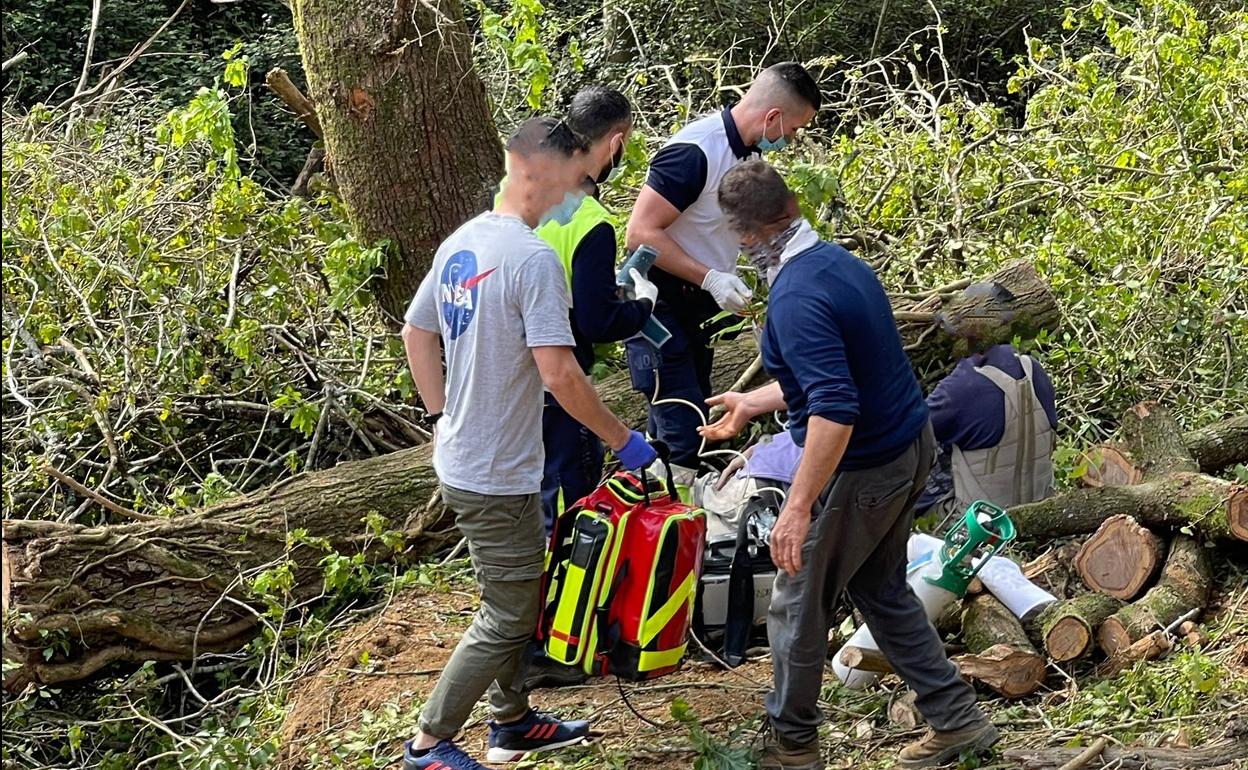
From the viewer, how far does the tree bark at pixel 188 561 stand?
4500 millimetres

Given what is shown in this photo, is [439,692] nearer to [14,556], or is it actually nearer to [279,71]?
[14,556]

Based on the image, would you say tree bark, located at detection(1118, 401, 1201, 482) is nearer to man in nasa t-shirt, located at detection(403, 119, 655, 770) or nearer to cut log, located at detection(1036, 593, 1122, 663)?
cut log, located at detection(1036, 593, 1122, 663)

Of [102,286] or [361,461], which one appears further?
[102,286]

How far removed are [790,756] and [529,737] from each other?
2.67ft

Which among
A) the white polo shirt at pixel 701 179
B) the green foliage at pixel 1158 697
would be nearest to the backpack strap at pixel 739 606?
the green foliage at pixel 1158 697

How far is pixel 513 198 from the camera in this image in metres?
3.47

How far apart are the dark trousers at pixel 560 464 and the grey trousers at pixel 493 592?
2.36 ft

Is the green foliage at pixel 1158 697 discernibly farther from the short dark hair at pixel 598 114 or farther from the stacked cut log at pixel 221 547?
the short dark hair at pixel 598 114

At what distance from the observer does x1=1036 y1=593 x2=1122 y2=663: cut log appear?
420 cm

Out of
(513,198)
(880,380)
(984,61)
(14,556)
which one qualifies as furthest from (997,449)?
(984,61)

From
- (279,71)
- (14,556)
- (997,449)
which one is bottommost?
(997,449)

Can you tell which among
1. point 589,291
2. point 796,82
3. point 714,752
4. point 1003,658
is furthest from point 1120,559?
point 589,291

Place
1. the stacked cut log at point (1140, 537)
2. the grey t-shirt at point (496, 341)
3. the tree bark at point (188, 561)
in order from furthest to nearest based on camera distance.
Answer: the tree bark at point (188, 561) → the stacked cut log at point (1140, 537) → the grey t-shirt at point (496, 341)

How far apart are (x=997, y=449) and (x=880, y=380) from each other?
1932mm
